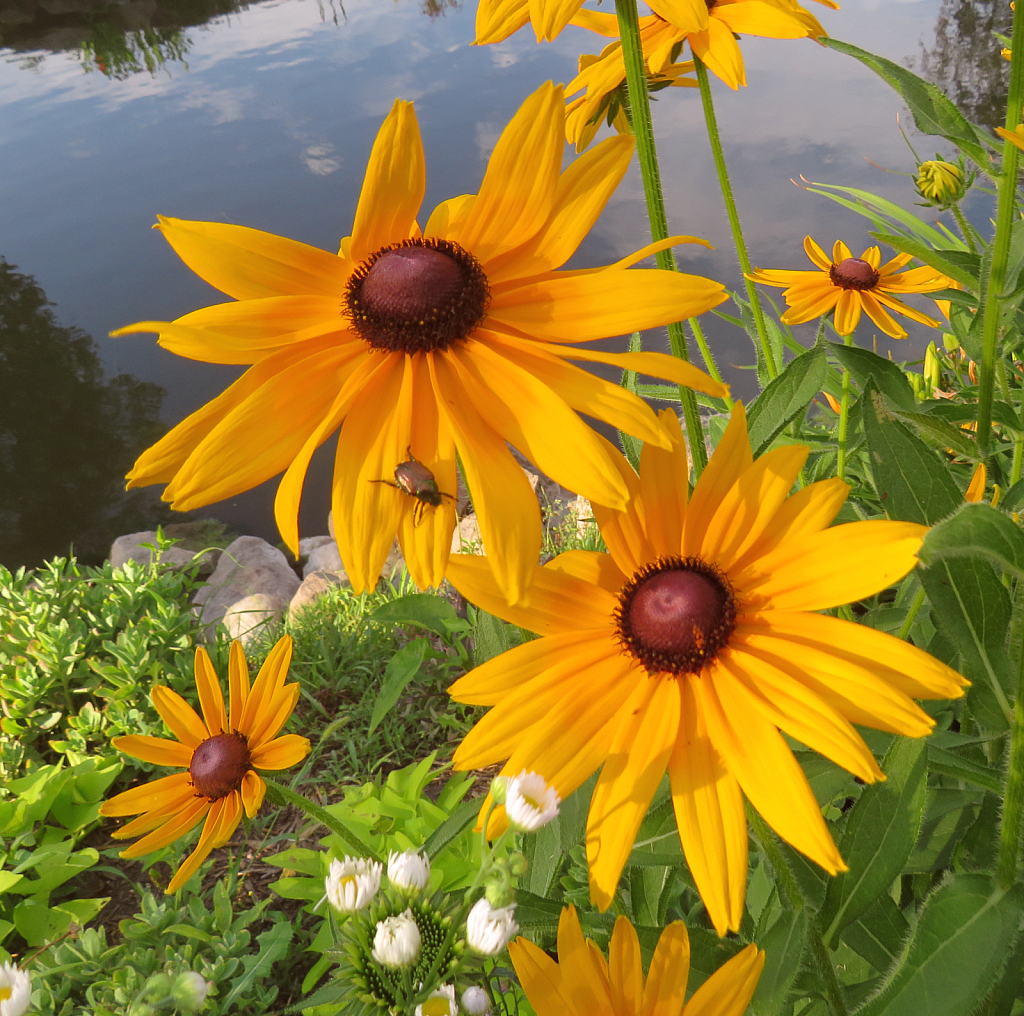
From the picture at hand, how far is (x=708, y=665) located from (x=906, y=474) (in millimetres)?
245

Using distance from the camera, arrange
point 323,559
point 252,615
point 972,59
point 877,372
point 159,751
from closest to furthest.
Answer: point 877,372, point 159,751, point 252,615, point 323,559, point 972,59

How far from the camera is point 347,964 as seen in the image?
68 centimetres

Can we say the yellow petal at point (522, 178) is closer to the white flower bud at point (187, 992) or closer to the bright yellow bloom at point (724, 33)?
the bright yellow bloom at point (724, 33)

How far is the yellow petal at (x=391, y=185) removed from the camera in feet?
2.10

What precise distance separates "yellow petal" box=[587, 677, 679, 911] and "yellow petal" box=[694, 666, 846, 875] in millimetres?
33

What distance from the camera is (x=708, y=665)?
2.06 feet

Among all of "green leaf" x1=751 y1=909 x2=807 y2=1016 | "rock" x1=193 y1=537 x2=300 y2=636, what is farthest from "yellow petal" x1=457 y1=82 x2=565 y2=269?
"rock" x1=193 y1=537 x2=300 y2=636

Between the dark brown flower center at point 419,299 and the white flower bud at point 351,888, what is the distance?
418 millimetres

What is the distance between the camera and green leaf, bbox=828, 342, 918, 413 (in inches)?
29.3

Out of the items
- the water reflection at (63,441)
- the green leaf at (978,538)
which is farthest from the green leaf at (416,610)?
the water reflection at (63,441)

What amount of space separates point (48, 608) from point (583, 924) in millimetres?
1862

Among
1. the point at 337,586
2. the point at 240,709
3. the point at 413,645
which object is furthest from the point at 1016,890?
the point at 337,586

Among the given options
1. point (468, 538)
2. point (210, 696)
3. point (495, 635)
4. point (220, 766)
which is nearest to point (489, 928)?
point (495, 635)

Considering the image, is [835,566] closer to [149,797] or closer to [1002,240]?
[1002,240]
